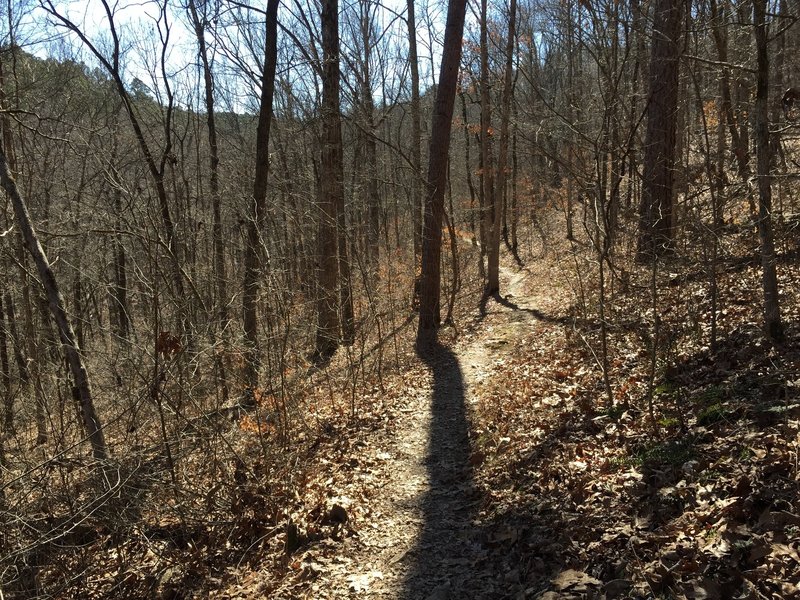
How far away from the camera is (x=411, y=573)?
13.8 ft

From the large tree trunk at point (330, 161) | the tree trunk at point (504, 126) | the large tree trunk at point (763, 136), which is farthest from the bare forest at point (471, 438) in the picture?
the tree trunk at point (504, 126)

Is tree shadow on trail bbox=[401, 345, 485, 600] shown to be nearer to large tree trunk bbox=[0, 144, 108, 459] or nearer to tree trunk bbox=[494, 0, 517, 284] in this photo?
large tree trunk bbox=[0, 144, 108, 459]

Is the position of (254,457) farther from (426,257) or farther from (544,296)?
(544,296)

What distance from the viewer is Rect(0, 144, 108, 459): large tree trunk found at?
5.82 metres

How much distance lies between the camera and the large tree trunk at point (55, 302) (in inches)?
229

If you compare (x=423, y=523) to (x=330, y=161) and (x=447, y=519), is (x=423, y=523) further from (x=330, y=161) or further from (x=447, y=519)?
(x=330, y=161)

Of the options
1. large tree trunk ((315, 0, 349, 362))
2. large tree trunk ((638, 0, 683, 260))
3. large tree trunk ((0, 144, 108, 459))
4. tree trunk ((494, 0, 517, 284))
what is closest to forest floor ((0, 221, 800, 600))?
large tree trunk ((0, 144, 108, 459))

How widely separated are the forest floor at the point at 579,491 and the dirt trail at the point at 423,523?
0.06 feet

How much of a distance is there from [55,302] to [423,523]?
16.3 ft

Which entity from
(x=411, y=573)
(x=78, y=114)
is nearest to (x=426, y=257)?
(x=411, y=573)

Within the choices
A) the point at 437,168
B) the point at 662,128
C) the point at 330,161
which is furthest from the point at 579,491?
the point at 330,161

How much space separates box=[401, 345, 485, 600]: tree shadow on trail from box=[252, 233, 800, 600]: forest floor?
0.06ft

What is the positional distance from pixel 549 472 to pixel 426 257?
7391 millimetres

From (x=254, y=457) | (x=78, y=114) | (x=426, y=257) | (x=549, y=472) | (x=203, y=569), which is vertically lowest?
(x=203, y=569)
